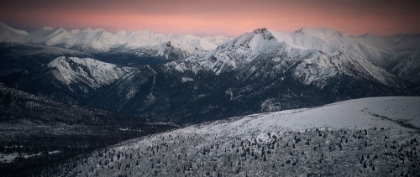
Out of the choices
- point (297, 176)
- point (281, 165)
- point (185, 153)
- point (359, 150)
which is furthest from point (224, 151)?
point (359, 150)

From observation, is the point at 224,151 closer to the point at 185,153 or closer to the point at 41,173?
the point at 185,153

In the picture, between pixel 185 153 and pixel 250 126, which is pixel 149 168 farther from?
pixel 250 126

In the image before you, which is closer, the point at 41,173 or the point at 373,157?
the point at 373,157

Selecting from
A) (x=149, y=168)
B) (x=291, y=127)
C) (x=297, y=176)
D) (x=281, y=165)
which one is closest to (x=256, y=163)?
(x=281, y=165)

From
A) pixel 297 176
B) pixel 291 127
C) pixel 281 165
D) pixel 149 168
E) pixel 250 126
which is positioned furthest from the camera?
pixel 250 126

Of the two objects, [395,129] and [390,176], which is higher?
[395,129]

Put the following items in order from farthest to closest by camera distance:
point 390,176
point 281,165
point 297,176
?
point 281,165
point 297,176
point 390,176

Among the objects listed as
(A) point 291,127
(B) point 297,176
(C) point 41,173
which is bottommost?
(C) point 41,173
